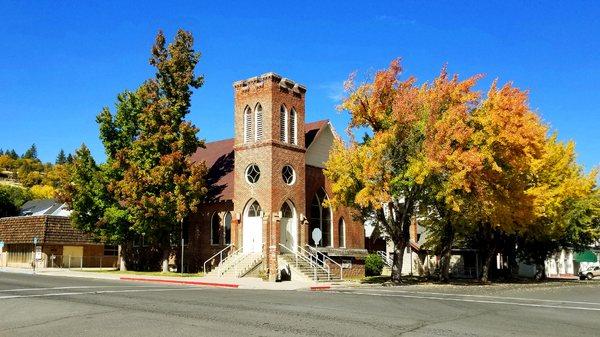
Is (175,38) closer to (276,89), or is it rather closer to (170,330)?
(276,89)

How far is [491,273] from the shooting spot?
39.7 metres

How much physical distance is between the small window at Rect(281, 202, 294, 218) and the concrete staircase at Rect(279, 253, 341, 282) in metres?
2.41

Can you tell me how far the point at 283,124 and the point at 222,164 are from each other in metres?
7.42

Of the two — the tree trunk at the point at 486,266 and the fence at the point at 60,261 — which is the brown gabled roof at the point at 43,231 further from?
the tree trunk at the point at 486,266

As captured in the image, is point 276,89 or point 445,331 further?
point 276,89

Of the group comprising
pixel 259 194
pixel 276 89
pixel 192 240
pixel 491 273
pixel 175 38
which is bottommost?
pixel 491 273

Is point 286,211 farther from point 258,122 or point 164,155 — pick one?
point 164,155

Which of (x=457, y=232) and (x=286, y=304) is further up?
(x=457, y=232)

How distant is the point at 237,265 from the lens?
3148cm

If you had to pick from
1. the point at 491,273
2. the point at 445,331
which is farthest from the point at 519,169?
the point at 445,331

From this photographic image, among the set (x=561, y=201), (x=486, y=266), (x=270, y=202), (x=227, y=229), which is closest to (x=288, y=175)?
(x=270, y=202)

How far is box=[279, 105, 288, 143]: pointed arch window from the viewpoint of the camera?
33562mm

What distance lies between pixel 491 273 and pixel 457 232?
877 cm

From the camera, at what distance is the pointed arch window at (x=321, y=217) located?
3597 cm
